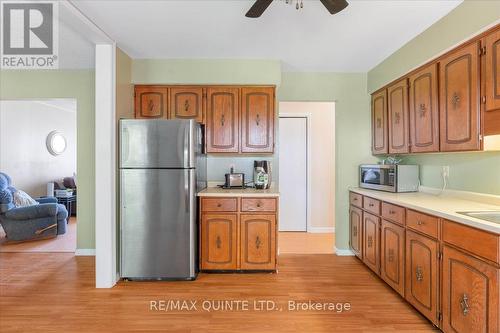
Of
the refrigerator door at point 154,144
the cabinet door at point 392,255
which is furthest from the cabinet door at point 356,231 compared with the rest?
the refrigerator door at point 154,144

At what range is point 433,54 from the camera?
2.42 m

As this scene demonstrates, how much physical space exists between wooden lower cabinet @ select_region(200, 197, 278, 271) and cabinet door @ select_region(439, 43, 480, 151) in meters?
1.67

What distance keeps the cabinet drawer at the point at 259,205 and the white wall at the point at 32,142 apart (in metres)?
4.27

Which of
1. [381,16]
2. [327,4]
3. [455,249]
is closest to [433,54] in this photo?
[381,16]

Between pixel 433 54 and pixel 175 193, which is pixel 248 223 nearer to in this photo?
pixel 175 193

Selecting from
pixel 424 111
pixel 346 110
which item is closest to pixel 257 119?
pixel 346 110

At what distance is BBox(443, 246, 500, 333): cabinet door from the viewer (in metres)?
1.52

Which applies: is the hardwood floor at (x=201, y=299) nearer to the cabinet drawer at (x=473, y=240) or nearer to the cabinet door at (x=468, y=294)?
the cabinet door at (x=468, y=294)

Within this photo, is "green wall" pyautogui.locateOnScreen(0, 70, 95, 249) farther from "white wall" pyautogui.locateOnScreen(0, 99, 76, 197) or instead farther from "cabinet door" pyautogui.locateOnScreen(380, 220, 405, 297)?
"cabinet door" pyautogui.locateOnScreen(380, 220, 405, 297)

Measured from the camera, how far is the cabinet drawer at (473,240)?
1.49 metres

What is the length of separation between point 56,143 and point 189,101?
187 inches

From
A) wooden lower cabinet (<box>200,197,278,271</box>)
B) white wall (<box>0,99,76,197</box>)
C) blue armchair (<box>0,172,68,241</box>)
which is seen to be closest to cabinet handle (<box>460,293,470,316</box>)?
wooden lower cabinet (<box>200,197,278,271</box>)

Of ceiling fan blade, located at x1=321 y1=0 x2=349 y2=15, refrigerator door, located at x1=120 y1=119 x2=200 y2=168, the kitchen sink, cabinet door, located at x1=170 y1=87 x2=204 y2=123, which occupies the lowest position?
the kitchen sink

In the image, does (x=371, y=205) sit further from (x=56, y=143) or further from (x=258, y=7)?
(x=56, y=143)
